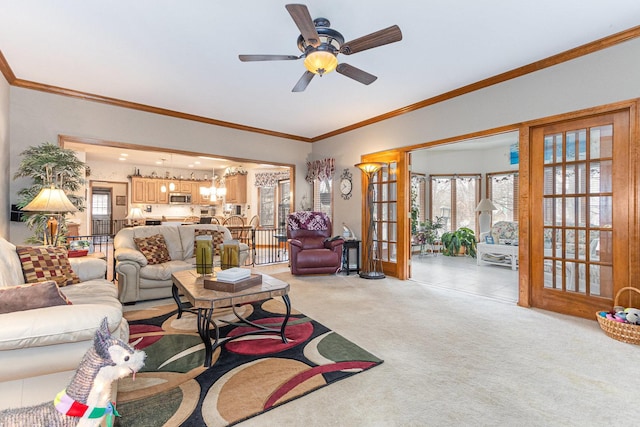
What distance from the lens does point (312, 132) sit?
20.9 ft

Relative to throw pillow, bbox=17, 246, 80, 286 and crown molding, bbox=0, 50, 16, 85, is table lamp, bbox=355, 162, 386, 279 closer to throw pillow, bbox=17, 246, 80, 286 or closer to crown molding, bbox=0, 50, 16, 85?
throw pillow, bbox=17, 246, 80, 286

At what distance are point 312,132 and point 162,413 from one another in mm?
5528

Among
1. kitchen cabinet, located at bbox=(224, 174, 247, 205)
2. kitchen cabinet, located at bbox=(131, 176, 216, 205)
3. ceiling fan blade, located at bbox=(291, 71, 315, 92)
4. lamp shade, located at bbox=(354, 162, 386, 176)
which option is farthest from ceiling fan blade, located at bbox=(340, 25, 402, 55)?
kitchen cabinet, located at bbox=(131, 176, 216, 205)

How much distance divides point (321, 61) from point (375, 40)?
1.55 feet

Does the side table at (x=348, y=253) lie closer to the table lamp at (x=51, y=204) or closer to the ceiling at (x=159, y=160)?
the ceiling at (x=159, y=160)

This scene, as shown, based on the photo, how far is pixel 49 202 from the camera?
3.09m

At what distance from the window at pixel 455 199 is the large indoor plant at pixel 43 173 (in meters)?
7.96

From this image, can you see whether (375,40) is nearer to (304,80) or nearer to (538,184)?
(304,80)

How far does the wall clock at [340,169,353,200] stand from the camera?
600 centimetres

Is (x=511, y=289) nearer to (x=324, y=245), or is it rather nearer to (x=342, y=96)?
(x=324, y=245)

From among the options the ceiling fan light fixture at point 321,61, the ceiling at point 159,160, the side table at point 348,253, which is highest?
the ceiling at point 159,160

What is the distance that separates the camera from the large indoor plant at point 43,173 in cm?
356

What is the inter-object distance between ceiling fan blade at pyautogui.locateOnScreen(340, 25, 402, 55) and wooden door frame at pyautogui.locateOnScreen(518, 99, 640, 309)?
2.30 meters

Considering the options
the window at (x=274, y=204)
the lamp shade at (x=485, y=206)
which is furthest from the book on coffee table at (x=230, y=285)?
the lamp shade at (x=485, y=206)
